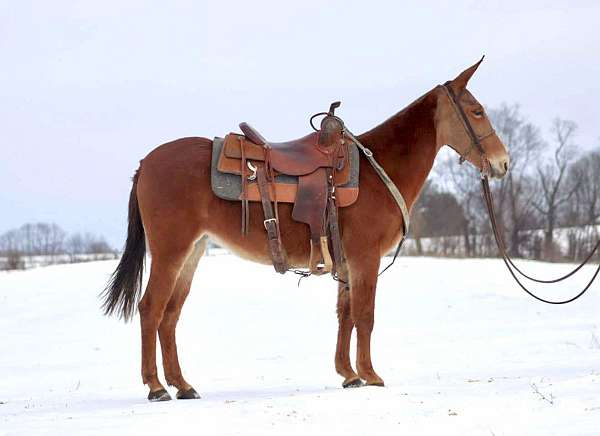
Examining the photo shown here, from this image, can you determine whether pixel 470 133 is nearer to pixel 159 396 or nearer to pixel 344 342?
pixel 344 342

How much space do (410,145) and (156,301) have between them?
2.72 metres

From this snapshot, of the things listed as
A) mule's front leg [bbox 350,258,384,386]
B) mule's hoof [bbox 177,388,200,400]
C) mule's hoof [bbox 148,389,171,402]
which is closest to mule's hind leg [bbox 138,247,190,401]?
mule's hoof [bbox 148,389,171,402]

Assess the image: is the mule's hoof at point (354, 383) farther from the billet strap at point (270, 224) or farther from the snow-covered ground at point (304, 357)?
the billet strap at point (270, 224)

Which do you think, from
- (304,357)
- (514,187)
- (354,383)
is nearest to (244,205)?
(354,383)

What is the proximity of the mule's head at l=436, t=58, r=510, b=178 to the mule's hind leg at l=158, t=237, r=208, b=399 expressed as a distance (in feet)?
8.14

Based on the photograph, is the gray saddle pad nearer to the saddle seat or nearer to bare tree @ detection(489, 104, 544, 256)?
the saddle seat

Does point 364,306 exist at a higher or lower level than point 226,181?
lower

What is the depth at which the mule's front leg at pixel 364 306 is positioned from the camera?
7.03 m

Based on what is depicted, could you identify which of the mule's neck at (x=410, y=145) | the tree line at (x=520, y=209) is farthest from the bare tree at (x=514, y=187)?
the mule's neck at (x=410, y=145)

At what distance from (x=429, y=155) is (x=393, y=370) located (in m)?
3.77

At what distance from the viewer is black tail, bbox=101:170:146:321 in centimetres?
731

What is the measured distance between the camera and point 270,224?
6.89 m

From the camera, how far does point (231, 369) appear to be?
11320 mm

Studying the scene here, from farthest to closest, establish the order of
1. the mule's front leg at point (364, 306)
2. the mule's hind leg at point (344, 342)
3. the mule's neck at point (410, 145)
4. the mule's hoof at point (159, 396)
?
the mule's neck at point (410, 145), the mule's hind leg at point (344, 342), the mule's front leg at point (364, 306), the mule's hoof at point (159, 396)
